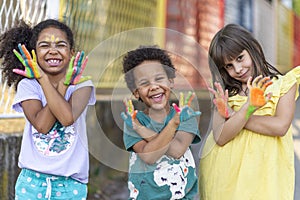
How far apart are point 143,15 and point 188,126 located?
340cm

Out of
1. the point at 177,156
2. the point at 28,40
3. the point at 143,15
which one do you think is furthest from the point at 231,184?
the point at 143,15

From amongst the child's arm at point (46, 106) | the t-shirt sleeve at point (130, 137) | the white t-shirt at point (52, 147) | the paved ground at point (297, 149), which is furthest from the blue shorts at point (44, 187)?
the paved ground at point (297, 149)

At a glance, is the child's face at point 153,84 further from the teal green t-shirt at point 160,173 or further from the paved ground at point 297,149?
Result: the paved ground at point 297,149

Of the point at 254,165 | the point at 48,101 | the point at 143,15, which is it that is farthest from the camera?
the point at 143,15

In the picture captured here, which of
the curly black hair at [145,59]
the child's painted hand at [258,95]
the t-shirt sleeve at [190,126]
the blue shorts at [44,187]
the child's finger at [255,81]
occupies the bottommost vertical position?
the blue shorts at [44,187]

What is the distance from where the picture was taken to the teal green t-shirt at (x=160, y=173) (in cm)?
254

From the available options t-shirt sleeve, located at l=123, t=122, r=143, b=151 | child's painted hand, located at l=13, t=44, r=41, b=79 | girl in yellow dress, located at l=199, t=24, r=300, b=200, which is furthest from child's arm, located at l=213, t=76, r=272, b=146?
child's painted hand, located at l=13, t=44, r=41, b=79

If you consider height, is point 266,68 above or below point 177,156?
above

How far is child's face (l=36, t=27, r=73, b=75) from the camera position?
251cm

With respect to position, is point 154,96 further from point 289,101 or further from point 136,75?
point 289,101

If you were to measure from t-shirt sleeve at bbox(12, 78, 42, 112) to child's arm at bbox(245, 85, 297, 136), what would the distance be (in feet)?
3.55

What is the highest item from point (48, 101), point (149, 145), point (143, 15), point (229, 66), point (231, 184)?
point (143, 15)

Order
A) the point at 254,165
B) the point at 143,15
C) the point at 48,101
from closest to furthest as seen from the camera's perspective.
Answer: the point at 48,101 → the point at 254,165 → the point at 143,15

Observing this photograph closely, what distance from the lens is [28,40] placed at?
108 inches
